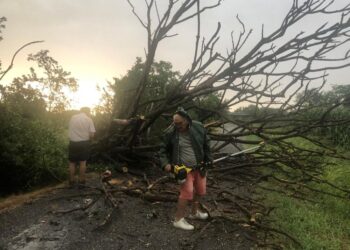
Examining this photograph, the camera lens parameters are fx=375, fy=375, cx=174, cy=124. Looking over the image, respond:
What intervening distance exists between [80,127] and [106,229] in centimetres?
320

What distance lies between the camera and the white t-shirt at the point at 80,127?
8.07 m

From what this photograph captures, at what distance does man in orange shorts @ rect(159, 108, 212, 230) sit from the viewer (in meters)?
5.43

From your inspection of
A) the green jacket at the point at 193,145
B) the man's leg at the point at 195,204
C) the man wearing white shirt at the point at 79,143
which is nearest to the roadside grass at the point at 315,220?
the man's leg at the point at 195,204

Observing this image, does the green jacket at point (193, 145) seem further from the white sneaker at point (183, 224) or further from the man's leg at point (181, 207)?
the white sneaker at point (183, 224)

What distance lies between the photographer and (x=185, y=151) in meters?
5.49

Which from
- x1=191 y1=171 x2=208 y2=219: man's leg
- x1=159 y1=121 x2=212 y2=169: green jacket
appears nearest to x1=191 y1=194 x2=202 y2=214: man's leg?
x1=191 y1=171 x2=208 y2=219: man's leg

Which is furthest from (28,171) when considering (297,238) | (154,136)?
(297,238)

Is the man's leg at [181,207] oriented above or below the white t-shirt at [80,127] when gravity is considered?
below

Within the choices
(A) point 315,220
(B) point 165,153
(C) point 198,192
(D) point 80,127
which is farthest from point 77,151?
(A) point 315,220

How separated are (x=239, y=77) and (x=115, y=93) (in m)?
5.40

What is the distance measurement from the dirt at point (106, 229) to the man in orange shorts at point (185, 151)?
Result: 0.38 m

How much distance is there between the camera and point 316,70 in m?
7.15

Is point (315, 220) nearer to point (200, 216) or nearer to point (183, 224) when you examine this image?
point (200, 216)

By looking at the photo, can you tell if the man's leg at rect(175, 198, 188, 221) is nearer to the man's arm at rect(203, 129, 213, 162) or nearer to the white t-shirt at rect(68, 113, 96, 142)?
the man's arm at rect(203, 129, 213, 162)
